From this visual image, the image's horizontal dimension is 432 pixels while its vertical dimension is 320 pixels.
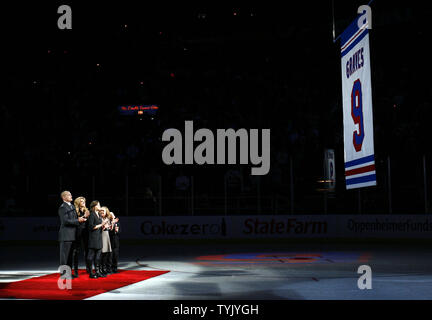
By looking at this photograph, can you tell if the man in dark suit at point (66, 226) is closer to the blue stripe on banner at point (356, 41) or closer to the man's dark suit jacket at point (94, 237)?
the man's dark suit jacket at point (94, 237)

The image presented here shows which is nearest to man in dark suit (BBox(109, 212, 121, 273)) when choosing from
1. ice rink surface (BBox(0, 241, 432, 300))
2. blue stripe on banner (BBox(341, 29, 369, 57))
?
ice rink surface (BBox(0, 241, 432, 300))

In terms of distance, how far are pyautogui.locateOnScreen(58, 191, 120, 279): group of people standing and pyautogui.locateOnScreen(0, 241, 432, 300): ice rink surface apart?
1.29 meters

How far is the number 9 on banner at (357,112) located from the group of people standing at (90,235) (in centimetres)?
650

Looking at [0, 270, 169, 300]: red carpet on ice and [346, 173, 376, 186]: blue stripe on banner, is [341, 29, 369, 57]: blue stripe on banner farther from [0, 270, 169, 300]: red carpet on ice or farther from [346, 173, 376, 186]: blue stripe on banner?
[0, 270, 169, 300]: red carpet on ice

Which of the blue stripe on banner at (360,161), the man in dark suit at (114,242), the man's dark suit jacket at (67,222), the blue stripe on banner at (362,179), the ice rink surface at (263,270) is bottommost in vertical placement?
the ice rink surface at (263,270)

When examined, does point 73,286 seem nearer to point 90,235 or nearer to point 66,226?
point 66,226

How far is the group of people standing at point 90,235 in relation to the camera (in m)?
11.3

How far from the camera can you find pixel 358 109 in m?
6.50

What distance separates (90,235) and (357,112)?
7618 millimetres

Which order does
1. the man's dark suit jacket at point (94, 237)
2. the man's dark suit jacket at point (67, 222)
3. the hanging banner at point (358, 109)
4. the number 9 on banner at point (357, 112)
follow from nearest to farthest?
the hanging banner at point (358, 109), the number 9 on banner at point (357, 112), the man's dark suit jacket at point (67, 222), the man's dark suit jacket at point (94, 237)

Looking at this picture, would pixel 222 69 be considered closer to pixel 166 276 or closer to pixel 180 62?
pixel 180 62

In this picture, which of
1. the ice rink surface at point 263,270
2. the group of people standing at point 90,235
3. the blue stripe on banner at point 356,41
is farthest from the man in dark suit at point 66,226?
the blue stripe on banner at point 356,41

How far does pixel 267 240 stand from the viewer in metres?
24.6
